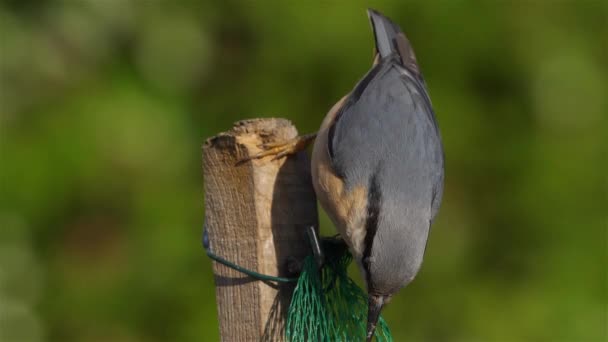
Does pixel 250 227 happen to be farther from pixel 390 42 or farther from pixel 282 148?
pixel 390 42

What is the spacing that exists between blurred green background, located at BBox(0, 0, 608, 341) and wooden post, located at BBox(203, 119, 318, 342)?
4.73 ft

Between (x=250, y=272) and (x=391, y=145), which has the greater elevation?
(x=391, y=145)

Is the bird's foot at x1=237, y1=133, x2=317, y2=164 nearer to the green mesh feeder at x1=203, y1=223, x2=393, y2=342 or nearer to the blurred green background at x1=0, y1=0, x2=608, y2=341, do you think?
the green mesh feeder at x1=203, y1=223, x2=393, y2=342

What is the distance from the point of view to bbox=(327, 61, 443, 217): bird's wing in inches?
105

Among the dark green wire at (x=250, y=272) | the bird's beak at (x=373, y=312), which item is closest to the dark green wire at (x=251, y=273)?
the dark green wire at (x=250, y=272)

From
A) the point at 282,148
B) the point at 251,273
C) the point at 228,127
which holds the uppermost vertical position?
the point at 228,127

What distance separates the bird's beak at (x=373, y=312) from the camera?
95.9 inches

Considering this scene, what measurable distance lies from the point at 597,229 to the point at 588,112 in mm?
592

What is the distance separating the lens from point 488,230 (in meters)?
4.22

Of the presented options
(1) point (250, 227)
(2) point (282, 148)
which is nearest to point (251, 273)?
(1) point (250, 227)

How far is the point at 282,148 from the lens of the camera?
245 centimetres

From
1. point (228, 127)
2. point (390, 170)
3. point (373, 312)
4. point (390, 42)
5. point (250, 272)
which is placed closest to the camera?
point (250, 272)

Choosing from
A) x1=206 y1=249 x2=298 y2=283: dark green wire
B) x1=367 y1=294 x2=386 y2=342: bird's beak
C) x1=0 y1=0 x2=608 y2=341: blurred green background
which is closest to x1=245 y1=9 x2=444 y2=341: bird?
x1=367 y1=294 x2=386 y2=342: bird's beak

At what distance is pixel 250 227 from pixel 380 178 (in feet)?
1.74
